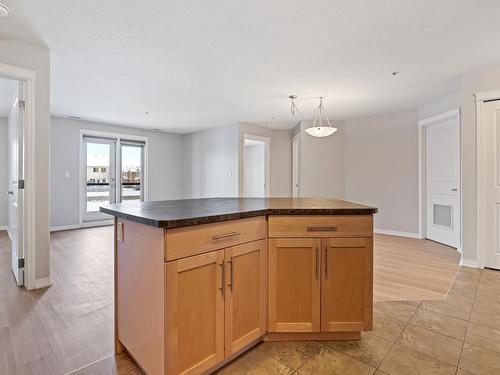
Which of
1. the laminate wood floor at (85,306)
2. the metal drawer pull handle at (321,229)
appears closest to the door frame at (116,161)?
the laminate wood floor at (85,306)

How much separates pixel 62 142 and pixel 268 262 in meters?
5.76

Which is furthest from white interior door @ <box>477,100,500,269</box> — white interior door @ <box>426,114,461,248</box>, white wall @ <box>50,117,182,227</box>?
white wall @ <box>50,117,182,227</box>

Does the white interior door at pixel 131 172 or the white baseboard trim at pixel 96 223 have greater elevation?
the white interior door at pixel 131 172

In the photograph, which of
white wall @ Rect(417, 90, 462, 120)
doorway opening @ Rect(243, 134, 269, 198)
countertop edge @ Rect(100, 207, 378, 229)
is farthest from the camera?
doorway opening @ Rect(243, 134, 269, 198)

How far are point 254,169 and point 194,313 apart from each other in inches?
319

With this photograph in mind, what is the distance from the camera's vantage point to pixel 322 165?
18.9ft

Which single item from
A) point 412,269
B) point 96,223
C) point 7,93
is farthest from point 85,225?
point 412,269

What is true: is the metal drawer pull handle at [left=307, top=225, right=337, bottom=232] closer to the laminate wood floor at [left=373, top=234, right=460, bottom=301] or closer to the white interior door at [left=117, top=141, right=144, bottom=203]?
the laminate wood floor at [left=373, top=234, right=460, bottom=301]

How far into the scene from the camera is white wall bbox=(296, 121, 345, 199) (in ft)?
18.8

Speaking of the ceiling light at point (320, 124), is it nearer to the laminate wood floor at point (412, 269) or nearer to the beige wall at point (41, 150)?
the laminate wood floor at point (412, 269)

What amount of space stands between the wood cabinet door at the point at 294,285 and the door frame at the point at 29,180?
2393 millimetres

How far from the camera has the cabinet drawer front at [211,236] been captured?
1.19 meters

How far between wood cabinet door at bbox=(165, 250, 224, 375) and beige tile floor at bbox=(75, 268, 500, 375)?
0.24m

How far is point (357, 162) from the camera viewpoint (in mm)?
5543
